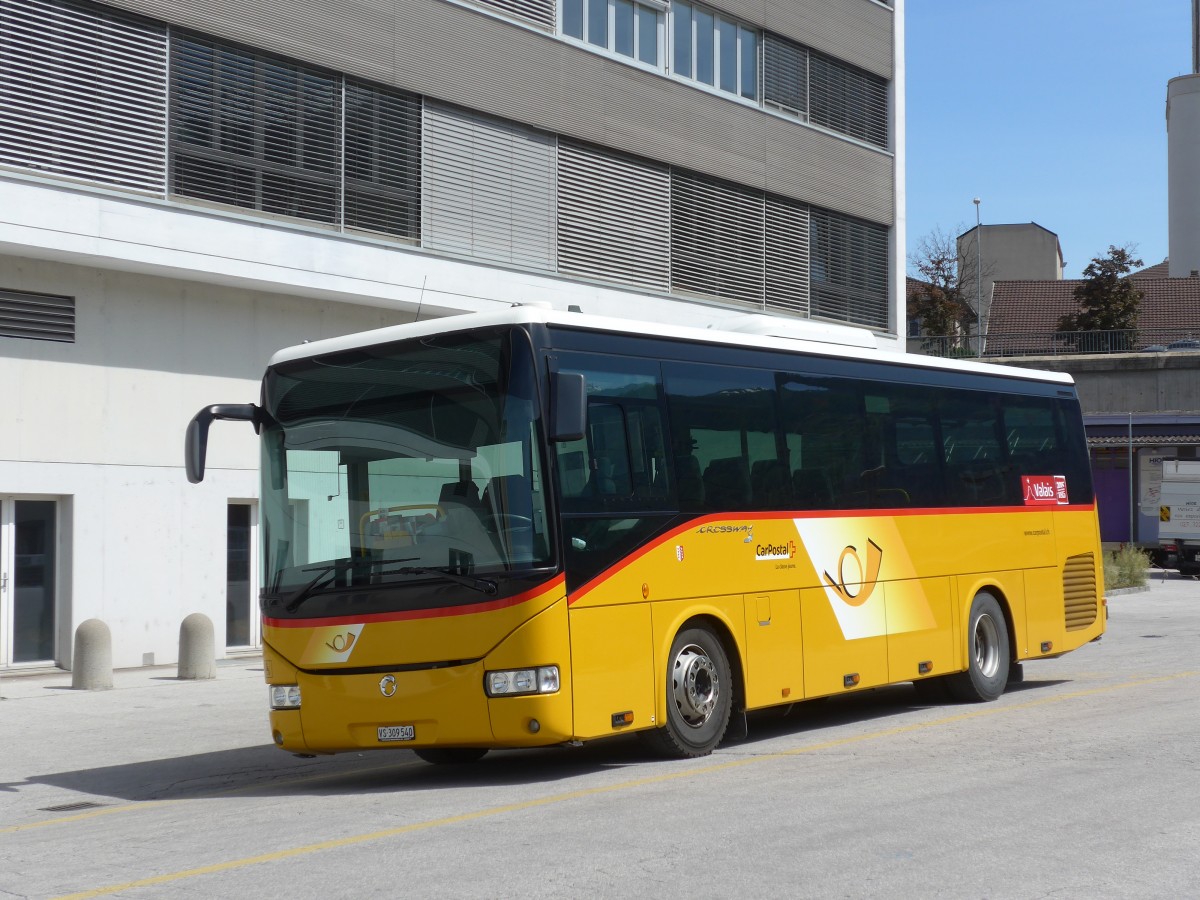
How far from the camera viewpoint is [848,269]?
33.0 metres

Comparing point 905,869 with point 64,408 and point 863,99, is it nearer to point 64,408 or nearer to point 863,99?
point 64,408

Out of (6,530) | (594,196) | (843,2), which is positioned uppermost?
(843,2)

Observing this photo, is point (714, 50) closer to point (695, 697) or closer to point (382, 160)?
point (382, 160)

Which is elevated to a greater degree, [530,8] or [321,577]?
[530,8]

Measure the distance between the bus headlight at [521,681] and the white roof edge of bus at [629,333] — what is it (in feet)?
7.35

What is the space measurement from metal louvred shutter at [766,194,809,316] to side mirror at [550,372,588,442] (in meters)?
21.7

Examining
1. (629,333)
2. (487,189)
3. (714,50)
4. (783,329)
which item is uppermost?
(714,50)

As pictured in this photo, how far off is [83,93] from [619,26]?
10938 mm

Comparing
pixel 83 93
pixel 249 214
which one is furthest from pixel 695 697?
pixel 83 93

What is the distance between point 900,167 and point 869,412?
22.5m

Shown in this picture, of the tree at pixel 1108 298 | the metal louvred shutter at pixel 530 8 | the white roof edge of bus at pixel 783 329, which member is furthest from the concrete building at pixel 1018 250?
the white roof edge of bus at pixel 783 329

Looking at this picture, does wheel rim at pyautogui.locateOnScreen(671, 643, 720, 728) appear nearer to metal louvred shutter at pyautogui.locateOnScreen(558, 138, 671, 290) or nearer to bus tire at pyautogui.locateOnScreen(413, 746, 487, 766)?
bus tire at pyautogui.locateOnScreen(413, 746, 487, 766)

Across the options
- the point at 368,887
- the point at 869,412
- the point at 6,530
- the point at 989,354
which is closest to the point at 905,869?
the point at 368,887

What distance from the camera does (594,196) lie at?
26.7 m
